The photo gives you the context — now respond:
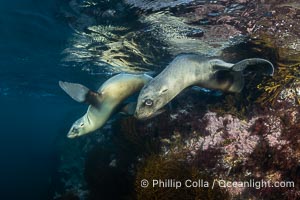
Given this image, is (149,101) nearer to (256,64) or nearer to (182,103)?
(256,64)

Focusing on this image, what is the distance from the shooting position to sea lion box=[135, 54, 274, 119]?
496 centimetres

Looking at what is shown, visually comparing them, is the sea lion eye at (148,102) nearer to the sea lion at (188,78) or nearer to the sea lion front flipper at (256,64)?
the sea lion at (188,78)

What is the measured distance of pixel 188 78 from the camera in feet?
19.6

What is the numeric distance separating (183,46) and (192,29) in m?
1.54

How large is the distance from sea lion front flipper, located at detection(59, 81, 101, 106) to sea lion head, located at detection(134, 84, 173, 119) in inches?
69.4

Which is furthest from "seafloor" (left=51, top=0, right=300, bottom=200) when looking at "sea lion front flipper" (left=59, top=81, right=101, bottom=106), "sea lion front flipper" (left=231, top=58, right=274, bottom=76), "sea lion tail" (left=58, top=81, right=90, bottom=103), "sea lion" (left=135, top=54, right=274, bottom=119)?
"sea lion tail" (left=58, top=81, right=90, bottom=103)

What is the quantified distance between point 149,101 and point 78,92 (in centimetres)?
205

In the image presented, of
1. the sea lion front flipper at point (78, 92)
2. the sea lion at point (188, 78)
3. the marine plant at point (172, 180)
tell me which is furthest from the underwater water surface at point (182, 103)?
the sea lion front flipper at point (78, 92)

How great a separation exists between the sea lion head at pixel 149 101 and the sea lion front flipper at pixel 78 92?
1.76m

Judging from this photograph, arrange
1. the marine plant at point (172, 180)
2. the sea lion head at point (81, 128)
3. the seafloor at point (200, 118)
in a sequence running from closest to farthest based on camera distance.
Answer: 1. the marine plant at point (172, 180)
2. the seafloor at point (200, 118)
3. the sea lion head at point (81, 128)

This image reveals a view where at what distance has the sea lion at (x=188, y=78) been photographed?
496 cm

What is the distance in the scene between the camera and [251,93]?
825 centimetres

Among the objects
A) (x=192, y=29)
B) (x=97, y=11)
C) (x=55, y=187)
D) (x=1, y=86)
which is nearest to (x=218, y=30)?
(x=192, y=29)

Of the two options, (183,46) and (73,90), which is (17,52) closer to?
(183,46)
